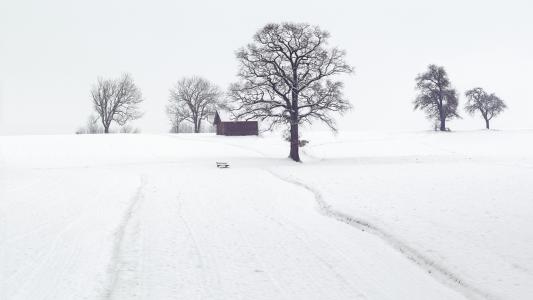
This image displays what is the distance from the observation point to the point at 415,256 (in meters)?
11.9

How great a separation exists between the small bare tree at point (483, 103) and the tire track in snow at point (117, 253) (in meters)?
78.1

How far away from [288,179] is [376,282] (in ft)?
55.3

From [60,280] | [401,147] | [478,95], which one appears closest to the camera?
[60,280]

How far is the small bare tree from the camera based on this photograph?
Answer: 8175 centimetres

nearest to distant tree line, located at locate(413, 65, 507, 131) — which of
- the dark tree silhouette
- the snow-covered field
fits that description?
the dark tree silhouette

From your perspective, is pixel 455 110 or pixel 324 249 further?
pixel 455 110

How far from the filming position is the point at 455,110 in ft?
239

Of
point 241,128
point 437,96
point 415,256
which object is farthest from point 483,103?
point 415,256

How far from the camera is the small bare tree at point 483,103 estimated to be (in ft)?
268

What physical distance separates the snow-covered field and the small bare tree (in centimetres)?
6008

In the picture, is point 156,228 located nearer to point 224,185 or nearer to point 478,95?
point 224,185

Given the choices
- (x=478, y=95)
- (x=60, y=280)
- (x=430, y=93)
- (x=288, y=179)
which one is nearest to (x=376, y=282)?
(x=60, y=280)

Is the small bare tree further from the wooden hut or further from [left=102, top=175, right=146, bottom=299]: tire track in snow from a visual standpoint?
[left=102, top=175, right=146, bottom=299]: tire track in snow

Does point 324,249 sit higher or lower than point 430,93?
lower
